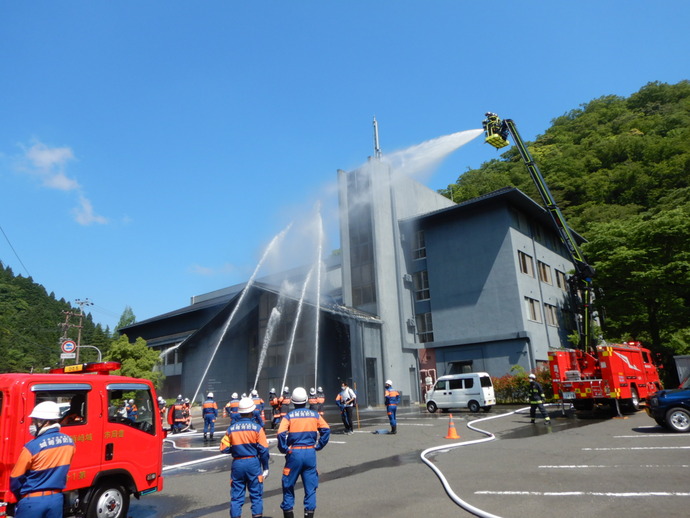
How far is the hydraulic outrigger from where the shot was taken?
2078cm

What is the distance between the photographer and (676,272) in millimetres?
27562

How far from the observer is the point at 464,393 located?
23.4 meters

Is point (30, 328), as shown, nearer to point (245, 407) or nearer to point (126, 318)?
point (126, 318)

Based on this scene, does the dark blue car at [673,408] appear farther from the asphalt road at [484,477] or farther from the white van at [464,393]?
the white van at [464,393]

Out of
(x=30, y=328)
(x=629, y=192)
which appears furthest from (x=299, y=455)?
(x=30, y=328)

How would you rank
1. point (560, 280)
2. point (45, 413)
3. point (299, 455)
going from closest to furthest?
point (45, 413)
point (299, 455)
point (560, 280)

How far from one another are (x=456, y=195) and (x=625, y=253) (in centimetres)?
3509

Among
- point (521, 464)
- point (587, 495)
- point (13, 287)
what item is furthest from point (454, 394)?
point (13, 287)

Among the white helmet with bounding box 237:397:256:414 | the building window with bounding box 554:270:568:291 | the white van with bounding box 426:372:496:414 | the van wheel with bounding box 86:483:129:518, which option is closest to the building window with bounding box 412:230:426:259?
the building window with bounding box 554:270:568:291

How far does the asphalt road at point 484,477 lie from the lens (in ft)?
21.2

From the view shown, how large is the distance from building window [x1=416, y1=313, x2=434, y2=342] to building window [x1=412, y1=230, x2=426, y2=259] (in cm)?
478

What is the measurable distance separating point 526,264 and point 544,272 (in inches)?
156

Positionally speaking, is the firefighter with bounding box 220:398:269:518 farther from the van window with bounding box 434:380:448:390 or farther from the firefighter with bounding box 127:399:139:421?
the van window with bounding box 434:380:448:390

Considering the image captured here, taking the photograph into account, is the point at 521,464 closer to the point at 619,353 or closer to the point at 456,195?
the point at 619,353
